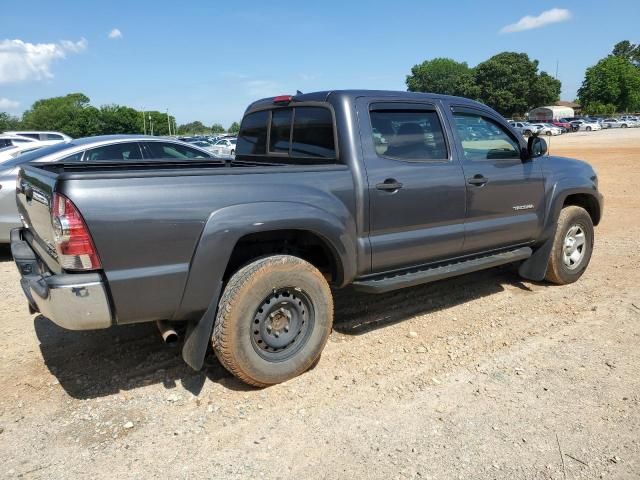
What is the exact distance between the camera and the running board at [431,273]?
12.8 feet

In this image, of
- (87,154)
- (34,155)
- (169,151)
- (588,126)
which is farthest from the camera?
(588,126)

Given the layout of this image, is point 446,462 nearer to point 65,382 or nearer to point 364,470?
point 364,470

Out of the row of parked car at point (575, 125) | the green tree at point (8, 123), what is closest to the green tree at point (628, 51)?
the row of parked car at point (575, 125)

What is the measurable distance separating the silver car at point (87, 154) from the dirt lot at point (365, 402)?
75.7 inches

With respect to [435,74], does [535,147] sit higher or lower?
lower

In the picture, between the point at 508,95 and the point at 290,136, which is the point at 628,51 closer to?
the point at 508,95

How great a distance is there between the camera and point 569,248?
555cm

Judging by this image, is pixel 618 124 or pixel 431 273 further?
pixel 618 124

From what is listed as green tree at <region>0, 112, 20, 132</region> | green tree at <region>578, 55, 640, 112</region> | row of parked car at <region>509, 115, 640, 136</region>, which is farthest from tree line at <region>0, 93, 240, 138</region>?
green tree at <region>578, 55, 640, 112</region>

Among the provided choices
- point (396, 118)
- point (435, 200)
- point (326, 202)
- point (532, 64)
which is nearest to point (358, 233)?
point (326, 202)

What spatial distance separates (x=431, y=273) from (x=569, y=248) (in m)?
2.17

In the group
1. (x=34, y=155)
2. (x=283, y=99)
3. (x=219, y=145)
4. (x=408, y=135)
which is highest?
(x=283, y=99)

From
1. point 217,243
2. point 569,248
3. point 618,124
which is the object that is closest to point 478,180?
point 569,248

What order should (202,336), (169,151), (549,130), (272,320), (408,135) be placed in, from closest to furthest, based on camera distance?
1. (202,336)
2. (272,320)
3. (408,135)
4. (169,151)
5. (549,130)
